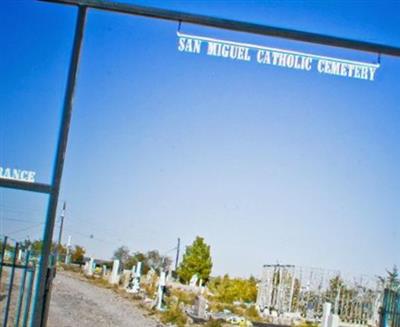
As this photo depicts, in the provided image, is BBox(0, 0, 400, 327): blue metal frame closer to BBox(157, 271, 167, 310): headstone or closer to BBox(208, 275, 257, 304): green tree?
BBox(157, 271, 167, 310): headstone

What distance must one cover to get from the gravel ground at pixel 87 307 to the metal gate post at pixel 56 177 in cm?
9

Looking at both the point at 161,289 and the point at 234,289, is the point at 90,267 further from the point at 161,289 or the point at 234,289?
the point at 234,289

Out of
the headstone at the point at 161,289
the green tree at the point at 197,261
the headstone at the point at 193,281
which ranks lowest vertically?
the headstone at the point at 161,289

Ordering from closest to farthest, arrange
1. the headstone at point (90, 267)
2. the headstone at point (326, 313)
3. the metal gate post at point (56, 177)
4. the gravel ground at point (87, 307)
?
1. the metal gate post at point (56, 177)
2. the gravel ground at point (87, 307)
3. the headstone at point (90, 267)
4. the headstone at point (326, 313)

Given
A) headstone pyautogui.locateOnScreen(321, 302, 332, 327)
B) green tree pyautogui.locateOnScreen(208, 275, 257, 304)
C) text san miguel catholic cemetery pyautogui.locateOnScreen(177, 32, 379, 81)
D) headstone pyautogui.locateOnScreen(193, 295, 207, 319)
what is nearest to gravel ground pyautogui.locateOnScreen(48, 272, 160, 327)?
headstone pyautogui.locateOnScreen(193, 295, 207, 319)

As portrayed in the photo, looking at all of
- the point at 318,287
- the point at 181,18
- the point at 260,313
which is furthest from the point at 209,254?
the point at 181,18

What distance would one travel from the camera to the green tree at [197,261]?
215cm

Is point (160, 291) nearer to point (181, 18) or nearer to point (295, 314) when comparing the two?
point (295, 314)

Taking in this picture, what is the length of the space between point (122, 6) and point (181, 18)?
0.95 feet

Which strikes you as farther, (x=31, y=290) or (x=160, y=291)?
(x=160, y=291)

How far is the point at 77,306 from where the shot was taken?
216cm

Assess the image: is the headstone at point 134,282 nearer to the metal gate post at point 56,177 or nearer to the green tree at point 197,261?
the green tree at point 197,261

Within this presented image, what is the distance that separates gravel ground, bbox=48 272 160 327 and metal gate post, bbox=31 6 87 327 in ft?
0.28

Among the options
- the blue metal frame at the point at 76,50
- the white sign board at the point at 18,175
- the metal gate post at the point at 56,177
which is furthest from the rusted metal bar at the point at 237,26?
the white sign board at the point at 18,175
